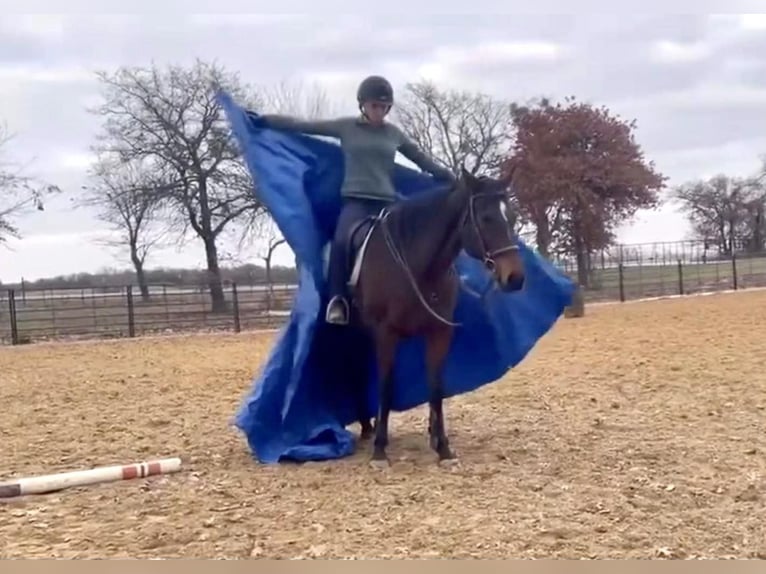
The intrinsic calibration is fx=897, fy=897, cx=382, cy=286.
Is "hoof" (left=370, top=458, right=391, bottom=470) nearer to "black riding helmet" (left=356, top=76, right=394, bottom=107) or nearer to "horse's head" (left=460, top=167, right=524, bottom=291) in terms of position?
"horse's head" (left=460, top=167, right=524, bottom=291)

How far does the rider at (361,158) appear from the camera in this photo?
533 cm

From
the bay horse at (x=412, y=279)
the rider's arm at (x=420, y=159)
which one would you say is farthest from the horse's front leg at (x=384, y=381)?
the rider's arm at (x=420, y=159)

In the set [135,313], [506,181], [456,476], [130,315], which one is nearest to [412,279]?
[506,181]

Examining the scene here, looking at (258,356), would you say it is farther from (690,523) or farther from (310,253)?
(690,523)

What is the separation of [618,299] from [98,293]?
1475 cm

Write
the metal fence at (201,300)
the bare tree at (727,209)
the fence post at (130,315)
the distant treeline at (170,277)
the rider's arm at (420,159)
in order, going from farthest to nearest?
the bare tree at (727,209), the distant treeline at (170,277), the metal fence at (201,300), the fence post at (130,315), the rider's arm at (420,159)

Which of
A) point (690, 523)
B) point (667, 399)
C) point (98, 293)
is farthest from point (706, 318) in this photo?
point (98, 293)

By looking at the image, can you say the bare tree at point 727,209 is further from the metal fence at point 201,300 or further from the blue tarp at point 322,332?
the blue tarp at point 322,332

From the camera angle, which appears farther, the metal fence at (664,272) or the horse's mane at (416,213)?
the metal fence at (664,272)

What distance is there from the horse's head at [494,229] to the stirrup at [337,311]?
33.0 inches

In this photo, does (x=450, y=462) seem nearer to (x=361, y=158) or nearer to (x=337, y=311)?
(x=337, y=311)

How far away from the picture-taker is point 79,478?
4.77 metres

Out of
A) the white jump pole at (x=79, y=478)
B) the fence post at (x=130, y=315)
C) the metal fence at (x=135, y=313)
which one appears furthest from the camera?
the metal fence at (x=135, y=313)

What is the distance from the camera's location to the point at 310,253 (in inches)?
214
